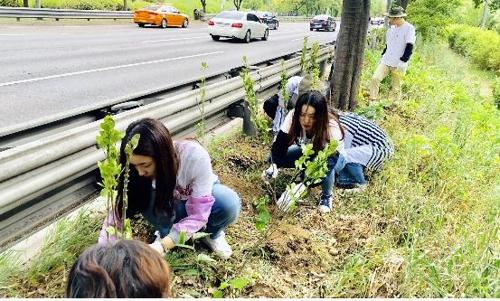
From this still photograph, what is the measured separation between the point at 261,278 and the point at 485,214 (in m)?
2.41

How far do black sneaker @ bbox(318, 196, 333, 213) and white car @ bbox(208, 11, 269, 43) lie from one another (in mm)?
18462

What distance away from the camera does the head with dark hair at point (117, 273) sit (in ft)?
4.93

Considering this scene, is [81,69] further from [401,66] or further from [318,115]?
[318,115]

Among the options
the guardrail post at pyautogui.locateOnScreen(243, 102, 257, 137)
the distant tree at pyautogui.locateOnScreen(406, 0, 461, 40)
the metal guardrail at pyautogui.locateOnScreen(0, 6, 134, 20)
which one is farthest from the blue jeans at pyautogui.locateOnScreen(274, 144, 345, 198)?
the metal guardrail at pyautogui.locateOnScreen(0, 6, 134, 20)

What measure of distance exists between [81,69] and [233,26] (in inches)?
490

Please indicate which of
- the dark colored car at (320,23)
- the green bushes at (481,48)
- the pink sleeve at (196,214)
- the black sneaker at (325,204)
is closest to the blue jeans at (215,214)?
the pink sleeve at (196,214)

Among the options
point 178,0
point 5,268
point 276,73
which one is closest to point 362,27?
point 276,73

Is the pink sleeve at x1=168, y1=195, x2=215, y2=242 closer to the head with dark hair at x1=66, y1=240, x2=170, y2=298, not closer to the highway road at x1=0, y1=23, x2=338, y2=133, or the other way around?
the highway road at x1=0, y1=23, x2=338, y2=133

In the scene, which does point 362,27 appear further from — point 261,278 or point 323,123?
point 261,278

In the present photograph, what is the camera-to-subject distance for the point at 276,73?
6672 mm

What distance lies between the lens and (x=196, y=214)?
9.76ft

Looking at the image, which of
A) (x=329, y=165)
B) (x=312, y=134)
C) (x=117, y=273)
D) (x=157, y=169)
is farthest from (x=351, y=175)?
(x=117, y=273)

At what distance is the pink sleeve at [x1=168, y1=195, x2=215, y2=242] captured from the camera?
2.91 metres

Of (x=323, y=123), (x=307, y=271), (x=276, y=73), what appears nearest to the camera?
(x=307, y=271)
